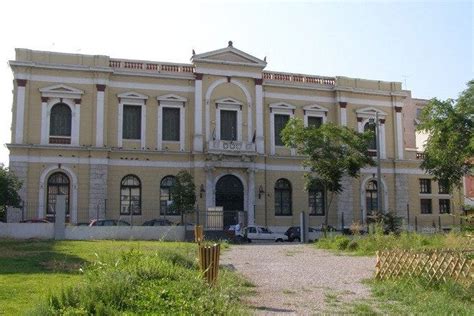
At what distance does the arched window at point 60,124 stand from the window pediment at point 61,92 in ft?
2.39

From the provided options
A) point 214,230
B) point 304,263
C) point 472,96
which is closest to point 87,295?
point 304,263

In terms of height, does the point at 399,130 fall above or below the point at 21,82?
below

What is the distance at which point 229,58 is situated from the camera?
4200 centimetres

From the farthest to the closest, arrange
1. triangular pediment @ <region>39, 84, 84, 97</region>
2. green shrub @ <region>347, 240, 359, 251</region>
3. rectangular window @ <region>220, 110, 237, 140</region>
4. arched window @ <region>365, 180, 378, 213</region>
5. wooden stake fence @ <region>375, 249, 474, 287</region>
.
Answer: arched window @ <region>365, 180, 378, 213</region>
rectangular window @ <region>220, 110, 237, 140</region>
triangular pediment @ <region>39, 84, 84, 97</region>
green shrub @ <region>347, 240, 359, 251</region>
wooden stake fence @ <region>375, 249, 474, 287</region>

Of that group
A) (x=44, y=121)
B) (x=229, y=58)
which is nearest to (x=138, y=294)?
(x=44, y=121)

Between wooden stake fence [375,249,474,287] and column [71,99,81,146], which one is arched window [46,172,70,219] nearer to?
column [71,99,81,146]

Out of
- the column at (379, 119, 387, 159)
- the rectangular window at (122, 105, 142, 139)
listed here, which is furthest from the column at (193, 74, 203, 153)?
the column at (379, 119, 387, 159)

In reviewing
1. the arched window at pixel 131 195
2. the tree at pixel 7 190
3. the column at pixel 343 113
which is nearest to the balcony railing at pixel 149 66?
the arched window at pixel 131 195

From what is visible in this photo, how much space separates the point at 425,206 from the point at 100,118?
91.6ft

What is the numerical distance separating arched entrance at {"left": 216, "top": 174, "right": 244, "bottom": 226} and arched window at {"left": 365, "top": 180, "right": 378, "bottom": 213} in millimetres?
10852

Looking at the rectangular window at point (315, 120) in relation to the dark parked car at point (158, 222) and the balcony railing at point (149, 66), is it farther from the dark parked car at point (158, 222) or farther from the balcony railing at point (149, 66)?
the dark parked car at point (158, 222)

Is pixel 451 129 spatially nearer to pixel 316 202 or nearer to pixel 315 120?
pixel 316 202

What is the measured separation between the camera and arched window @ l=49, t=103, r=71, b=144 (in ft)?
126

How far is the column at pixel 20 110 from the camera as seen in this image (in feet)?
123
